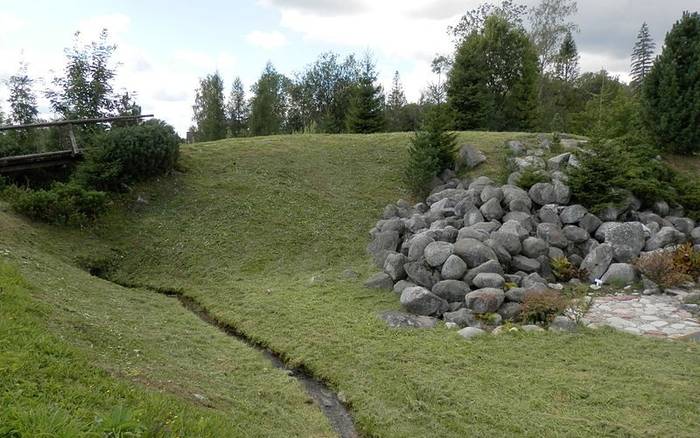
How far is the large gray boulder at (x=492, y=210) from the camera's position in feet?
46.1

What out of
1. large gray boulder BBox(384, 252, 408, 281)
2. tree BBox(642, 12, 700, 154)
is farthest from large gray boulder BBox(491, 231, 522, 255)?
tree BBox(642, 12, 700, 154)

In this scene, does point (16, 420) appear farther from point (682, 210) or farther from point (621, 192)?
point (682, 210)

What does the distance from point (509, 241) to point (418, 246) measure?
2.30m

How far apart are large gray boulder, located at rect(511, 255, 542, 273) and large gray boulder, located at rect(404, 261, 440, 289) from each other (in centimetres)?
208

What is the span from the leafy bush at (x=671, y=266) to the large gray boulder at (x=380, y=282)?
235 inches

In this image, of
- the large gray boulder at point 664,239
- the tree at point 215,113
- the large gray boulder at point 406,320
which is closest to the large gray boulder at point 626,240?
the large gray boulder at point 664,239

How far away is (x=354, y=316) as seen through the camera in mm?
10828

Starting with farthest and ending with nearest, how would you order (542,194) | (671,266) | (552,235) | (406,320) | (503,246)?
1. (542,194)
2. (552,235)
3. (503,246)
4. (671,266)
5. (406,320)

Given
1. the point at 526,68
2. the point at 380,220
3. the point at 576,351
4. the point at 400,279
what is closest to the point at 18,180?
the point at 380,220

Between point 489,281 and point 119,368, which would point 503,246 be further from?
point 119,368

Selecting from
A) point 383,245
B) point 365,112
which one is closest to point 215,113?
point 365,112

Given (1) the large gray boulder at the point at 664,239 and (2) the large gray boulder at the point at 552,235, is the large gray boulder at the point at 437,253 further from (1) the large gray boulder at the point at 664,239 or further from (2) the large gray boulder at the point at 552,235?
(1) the large gray boulder at the point at 664,239

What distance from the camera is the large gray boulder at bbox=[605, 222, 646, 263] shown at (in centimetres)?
1223

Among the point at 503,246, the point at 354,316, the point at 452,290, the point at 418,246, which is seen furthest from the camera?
the point at 418,246
